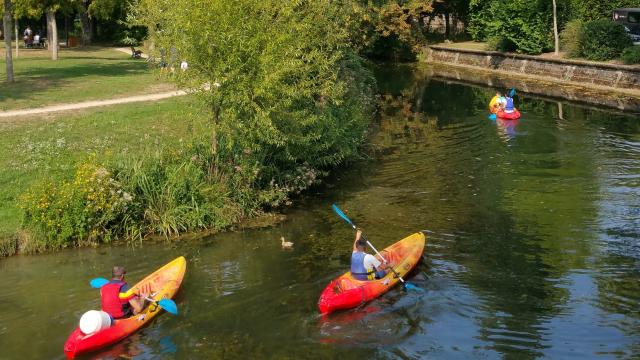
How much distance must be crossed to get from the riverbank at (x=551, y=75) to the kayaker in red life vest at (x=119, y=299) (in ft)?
80.7

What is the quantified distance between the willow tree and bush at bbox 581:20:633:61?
2225 cm

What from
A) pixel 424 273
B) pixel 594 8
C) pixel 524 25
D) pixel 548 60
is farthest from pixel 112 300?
pixel 594 8

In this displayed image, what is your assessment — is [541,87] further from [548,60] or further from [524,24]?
[524,24]

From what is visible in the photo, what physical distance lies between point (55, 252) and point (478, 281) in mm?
9383

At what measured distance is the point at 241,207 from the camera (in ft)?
60.6

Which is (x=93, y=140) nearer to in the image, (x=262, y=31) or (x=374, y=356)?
(x=262, y=31)

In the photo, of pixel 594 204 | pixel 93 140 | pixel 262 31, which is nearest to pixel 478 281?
pixel 594 204

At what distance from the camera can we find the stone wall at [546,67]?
113 feet

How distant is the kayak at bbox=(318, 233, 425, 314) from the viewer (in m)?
13.3

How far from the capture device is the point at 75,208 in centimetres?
1655

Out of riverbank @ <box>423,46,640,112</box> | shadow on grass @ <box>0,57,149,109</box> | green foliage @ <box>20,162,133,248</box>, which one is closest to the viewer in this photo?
green foliage @ <box>20,162,133,248</box>

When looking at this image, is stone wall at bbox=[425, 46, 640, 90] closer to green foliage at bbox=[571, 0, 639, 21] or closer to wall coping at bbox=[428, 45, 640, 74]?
wall coping at bbox=[428, 45, 640, 74]

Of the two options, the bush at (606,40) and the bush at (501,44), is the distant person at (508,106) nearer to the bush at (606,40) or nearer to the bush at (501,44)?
the bush at (606,40)

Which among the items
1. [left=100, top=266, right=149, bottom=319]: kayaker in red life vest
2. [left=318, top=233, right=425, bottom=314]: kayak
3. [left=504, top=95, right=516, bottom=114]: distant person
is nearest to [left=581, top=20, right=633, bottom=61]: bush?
[left=504, top=95, right=516, bottom=114]: distant person
